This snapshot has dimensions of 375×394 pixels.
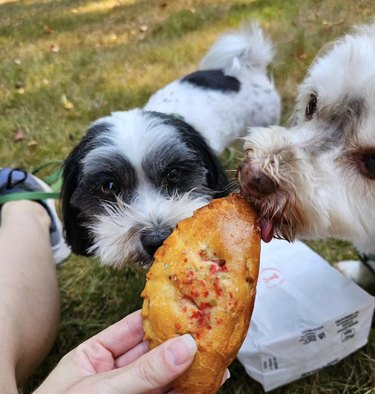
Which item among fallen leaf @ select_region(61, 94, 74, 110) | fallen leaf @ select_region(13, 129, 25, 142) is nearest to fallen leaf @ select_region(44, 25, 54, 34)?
fallen leaf @ select_region(61, 94, 74, 110)

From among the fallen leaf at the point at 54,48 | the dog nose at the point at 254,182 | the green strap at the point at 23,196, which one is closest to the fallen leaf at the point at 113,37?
the fallen leaf at the point at 54,48

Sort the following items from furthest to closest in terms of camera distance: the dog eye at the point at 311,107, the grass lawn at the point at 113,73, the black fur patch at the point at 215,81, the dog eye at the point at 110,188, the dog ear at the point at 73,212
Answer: the black fur patch at the point at 215,81 → the grass lawn at the point at 113,73 → the dog ear at the point at 73,212 → the dog eye at the point at 110,188 → the dog eye at the point at 311,107

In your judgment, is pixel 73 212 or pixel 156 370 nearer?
pixel 156 370

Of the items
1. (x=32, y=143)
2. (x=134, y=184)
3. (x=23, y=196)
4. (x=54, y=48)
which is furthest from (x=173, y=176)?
(x=54, y=48)

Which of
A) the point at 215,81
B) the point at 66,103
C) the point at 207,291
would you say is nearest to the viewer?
the point at 207,291

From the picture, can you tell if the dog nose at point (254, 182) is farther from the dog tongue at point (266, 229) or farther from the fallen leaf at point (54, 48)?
the fallen leaf at point (54, 48)

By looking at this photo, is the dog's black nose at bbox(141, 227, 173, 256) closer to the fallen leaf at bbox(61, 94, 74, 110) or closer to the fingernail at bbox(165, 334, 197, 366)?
the fingernail at bbox(165, 334, 197, 366)

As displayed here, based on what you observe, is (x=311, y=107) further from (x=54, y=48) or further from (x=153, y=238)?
(x=54, y=48)
